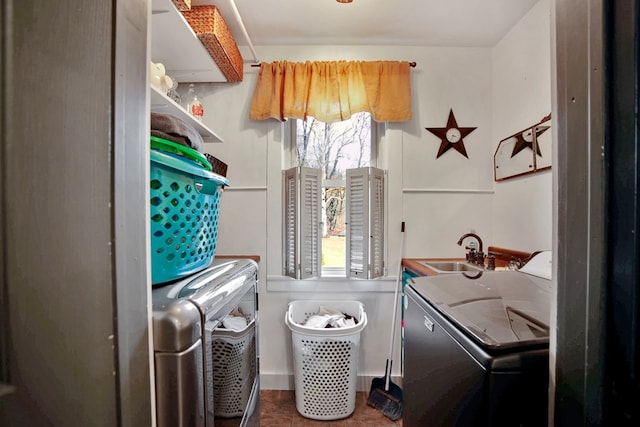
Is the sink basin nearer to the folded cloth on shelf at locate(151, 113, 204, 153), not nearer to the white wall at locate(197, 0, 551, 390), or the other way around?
the white wall at locate(197, 0, 551, 390)

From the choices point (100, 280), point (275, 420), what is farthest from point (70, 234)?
point (275, 420)

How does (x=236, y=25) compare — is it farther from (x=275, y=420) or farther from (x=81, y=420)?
(x=275, y=420)

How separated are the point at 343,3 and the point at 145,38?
152 cm

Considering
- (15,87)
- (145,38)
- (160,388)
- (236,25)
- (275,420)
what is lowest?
(275,420)

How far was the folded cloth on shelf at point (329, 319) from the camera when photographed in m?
1.65

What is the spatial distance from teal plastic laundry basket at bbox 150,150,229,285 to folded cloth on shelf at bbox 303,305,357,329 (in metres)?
1.02

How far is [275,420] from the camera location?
162cm

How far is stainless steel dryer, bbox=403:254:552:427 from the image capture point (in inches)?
23.1

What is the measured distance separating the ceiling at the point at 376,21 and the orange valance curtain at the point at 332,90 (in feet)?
0.60

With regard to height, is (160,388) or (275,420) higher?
(160,388)

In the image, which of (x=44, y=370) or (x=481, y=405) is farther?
(x=481, y=405)

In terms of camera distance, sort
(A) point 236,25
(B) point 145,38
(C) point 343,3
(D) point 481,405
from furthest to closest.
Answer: (A) point 236,25 < (C) point 343,3 < (D) point 481,405 < (B) point 145,38

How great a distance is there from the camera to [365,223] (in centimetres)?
185

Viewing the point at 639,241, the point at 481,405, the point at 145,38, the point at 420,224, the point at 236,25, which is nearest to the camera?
the point at 639,241
